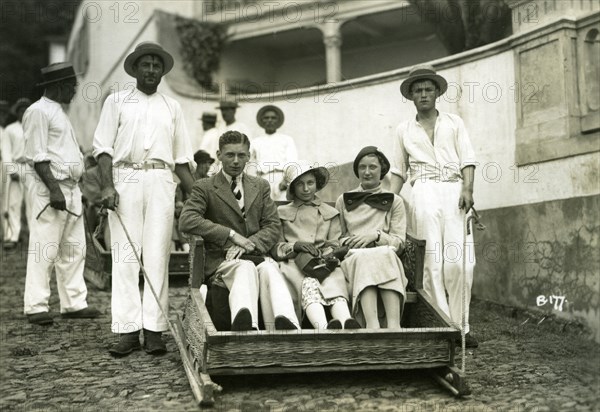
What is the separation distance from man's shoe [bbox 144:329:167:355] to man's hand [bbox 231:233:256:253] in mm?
1014

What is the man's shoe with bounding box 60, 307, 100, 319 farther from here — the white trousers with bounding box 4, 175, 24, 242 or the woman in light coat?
the white trousers with bounding box 4, 175, 24, 242

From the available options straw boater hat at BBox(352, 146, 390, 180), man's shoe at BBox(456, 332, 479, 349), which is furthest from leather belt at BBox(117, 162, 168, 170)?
man's shoe at BBox(456, 332, 479, 349)

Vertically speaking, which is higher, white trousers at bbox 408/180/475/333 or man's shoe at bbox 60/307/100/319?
white trousers at bbox 408/180/475/333

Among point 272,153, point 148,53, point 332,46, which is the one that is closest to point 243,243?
point 148,53

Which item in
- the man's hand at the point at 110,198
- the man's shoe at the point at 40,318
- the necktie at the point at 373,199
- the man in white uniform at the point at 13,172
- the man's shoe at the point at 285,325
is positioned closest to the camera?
the man's shoe at the point at 285,325

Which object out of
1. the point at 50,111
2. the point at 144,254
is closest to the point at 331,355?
the point at 144,254

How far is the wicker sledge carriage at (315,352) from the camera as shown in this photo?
169 inches

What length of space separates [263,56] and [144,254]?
12156mm

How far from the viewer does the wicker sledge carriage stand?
428 centimetres

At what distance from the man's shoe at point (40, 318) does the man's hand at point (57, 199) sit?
99 cm

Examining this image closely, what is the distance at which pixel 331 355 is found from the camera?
443 cm

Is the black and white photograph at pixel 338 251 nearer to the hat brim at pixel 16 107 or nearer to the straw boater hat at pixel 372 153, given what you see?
the straw boater hat at pixel 372 153

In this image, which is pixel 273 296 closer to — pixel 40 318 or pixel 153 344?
pixel 153 344

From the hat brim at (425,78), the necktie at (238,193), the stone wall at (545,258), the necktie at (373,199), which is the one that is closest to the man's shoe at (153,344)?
the necktie at (238,193)
